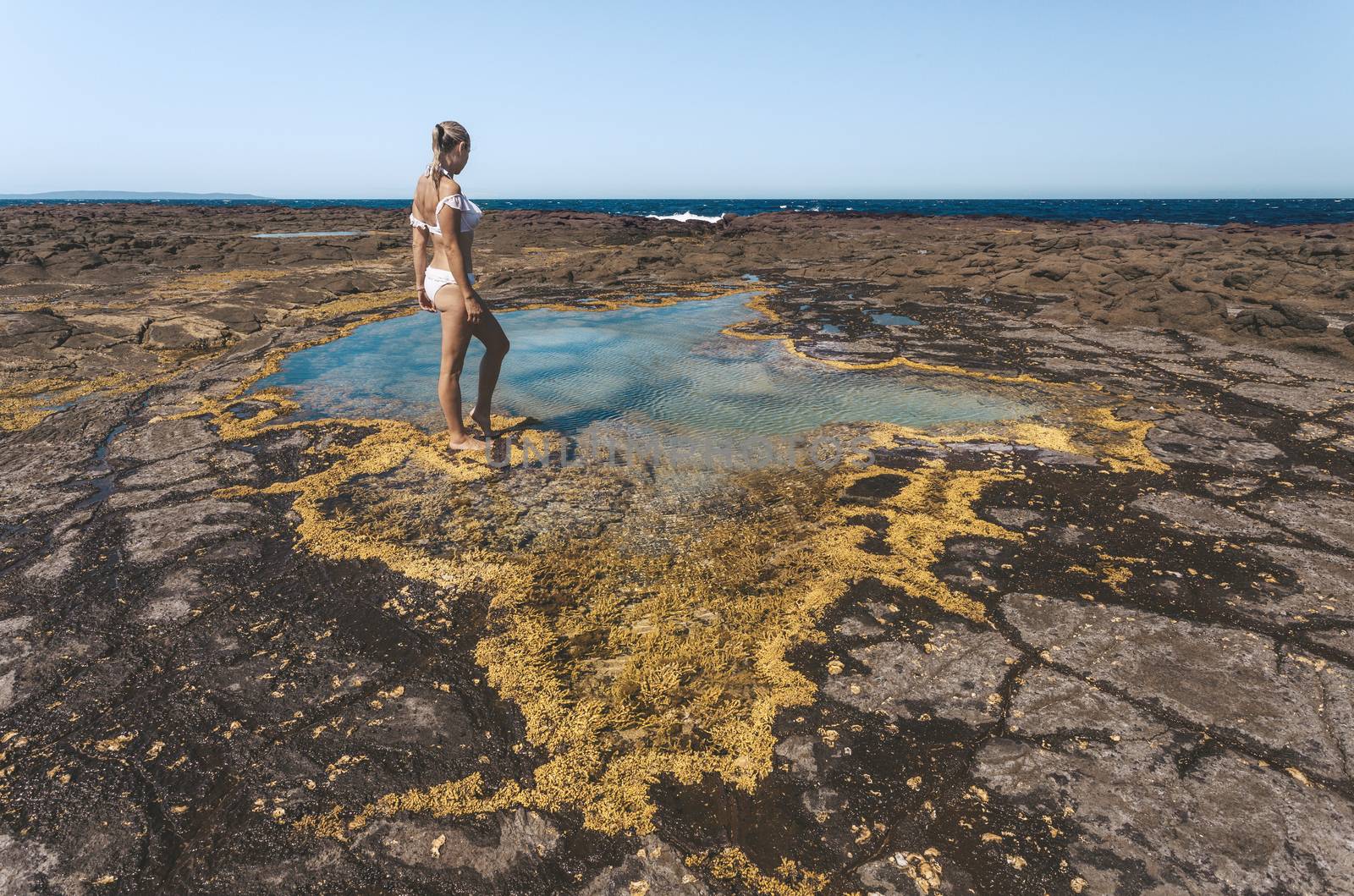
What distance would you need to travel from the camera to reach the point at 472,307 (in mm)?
3084

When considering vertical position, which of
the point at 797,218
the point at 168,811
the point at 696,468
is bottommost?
the point at 168,811

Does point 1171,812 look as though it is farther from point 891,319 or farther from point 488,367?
point 891,319

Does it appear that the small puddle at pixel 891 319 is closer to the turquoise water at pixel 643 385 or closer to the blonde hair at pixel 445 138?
the turquoise water at pixel 643 385

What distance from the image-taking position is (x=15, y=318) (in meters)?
6.13

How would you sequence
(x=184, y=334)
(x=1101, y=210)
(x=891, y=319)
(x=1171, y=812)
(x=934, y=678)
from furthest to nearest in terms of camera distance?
(x=1101, y=210) < (x=891, y=319) < (x=184, y=334) < (x=934, y=678) < (x=1171, y=812)

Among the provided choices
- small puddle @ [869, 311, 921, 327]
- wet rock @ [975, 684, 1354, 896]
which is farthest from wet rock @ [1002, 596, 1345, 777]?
small puddle @ [869, 311, 921, 327]

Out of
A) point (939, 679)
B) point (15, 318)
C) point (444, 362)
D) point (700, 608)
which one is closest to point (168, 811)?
point (700, 608)

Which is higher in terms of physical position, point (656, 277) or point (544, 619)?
point (656, 277)

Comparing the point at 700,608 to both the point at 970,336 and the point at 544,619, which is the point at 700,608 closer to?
the point at 544,619

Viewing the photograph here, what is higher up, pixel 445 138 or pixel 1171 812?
pixel 445 138

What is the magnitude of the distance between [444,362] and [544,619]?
169cm

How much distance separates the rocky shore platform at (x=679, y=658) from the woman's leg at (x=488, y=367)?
0.29 meters

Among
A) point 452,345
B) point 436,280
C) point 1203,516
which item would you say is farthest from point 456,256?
point 1203,516

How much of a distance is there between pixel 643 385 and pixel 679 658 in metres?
2.88
